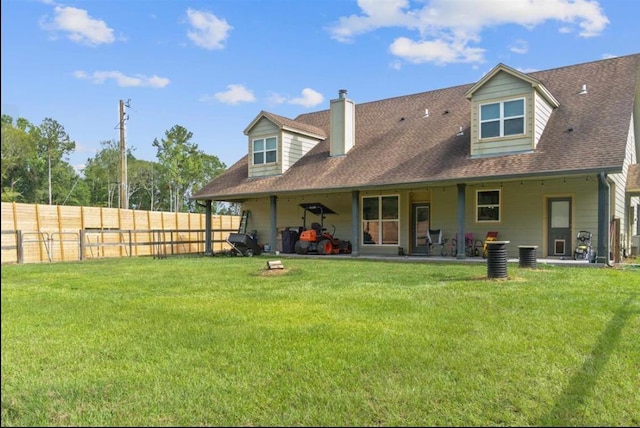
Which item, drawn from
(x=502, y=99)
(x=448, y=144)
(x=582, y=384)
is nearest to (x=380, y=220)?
(x=448, y=144)

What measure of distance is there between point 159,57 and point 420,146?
45.7 ft

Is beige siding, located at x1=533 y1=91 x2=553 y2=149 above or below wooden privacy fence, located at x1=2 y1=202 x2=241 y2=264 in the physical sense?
above

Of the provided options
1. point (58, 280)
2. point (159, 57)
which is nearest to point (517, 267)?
point (58, 280)

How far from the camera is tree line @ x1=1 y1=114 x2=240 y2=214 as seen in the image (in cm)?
128

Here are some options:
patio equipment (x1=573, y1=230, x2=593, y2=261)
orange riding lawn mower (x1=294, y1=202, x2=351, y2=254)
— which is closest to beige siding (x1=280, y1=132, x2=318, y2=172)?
orange riding lawn mower (x1=294, y1=202, x2=351, y2=254)

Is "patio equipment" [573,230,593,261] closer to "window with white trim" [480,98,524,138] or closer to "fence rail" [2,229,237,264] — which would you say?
"window with white trim" [480,98,524,138]

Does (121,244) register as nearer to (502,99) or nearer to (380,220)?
(380,220)

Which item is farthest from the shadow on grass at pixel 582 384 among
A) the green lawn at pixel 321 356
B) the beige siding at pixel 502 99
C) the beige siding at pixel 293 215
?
the beige siding at pixel 293 215

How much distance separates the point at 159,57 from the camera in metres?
1.81

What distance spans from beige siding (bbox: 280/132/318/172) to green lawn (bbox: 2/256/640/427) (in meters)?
10.7

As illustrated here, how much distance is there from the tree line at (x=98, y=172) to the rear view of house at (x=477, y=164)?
5.64 meters

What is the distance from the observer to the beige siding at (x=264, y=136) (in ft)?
57.4

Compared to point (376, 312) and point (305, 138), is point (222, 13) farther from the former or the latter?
point (305, 138)

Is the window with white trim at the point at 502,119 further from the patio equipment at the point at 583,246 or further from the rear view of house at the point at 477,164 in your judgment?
the patio equipment at the point at 583,246
